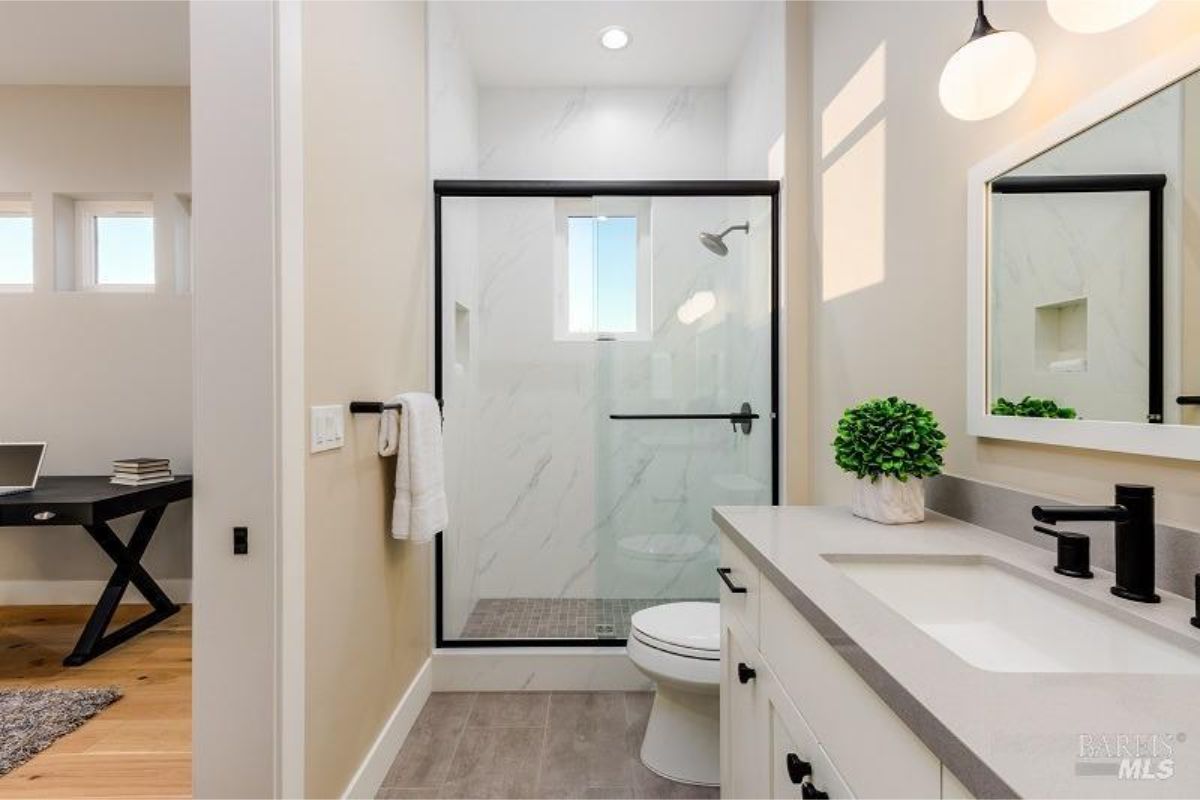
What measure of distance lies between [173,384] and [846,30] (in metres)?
3.44

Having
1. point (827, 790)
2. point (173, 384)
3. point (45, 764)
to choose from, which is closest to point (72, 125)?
point (173, 384)

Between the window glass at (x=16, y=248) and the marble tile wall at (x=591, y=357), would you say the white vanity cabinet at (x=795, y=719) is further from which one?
the window glass at (x=16, y=248)

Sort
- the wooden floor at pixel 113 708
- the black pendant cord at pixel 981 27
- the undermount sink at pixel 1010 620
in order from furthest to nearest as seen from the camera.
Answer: the wooden floor at pixel 113 708 < the black pendant cord at pixel 981 27 < the undermount sink at pixel 1010 620

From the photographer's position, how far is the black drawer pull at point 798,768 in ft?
2.57

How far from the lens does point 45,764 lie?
171cm

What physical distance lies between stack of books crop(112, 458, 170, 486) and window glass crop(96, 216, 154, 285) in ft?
3.70

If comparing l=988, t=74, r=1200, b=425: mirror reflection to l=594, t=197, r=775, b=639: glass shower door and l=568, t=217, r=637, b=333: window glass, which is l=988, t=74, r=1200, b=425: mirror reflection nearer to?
l=594, t=197, r=775, b=639: glass shower door

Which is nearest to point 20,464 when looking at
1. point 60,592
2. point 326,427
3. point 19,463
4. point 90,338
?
point 19,463

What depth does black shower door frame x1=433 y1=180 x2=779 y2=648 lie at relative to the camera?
89.5 inches

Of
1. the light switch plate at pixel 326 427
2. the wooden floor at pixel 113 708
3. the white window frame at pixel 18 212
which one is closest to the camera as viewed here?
the light switch plate at pixel 326 427

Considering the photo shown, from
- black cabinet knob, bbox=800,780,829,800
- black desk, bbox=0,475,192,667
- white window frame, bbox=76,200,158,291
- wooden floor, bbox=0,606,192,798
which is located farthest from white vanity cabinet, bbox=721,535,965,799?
white window frame, bbox=76,200,158,291

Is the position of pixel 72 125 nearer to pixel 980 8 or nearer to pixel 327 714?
pixel 327 714

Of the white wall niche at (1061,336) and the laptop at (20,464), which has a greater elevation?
the white wall niche at (1061,336)

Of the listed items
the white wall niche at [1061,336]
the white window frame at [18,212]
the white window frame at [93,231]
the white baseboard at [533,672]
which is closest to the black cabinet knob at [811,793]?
the white wall niche at [1061,336]
